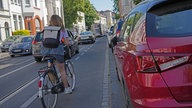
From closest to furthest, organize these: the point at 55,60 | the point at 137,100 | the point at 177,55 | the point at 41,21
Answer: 1. the point at 177,55
2. the point at 137,100
3. the point at 55,60
4. the point at 41,21

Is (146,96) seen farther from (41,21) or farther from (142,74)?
(41,21)

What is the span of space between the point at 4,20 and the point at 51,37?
3329 centimetres

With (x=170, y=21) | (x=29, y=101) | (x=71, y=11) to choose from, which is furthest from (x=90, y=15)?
(x=170, y=21)

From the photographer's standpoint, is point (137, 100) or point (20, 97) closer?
point (137, 100)

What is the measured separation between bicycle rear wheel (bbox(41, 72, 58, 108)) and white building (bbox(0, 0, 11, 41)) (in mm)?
32029

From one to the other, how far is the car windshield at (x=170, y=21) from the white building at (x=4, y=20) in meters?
34.8

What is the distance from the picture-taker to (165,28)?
11.1ft

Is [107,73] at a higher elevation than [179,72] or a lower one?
lower

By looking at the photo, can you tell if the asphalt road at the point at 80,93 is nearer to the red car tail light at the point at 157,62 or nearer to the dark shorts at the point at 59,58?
the dark shorts at the point at 59,58

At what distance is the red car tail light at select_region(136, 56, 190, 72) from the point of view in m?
3.10

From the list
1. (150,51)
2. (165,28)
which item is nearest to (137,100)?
(150,51)

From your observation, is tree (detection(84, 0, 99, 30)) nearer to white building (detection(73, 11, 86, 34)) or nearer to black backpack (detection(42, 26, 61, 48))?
white building (detection(73, 11, 86, 34))

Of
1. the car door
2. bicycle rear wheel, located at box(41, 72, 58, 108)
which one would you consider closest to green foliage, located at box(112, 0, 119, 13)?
bicycle rear wheel, located at box(41, 72, 58, 108)

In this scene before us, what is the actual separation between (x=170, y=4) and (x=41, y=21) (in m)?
48.2
